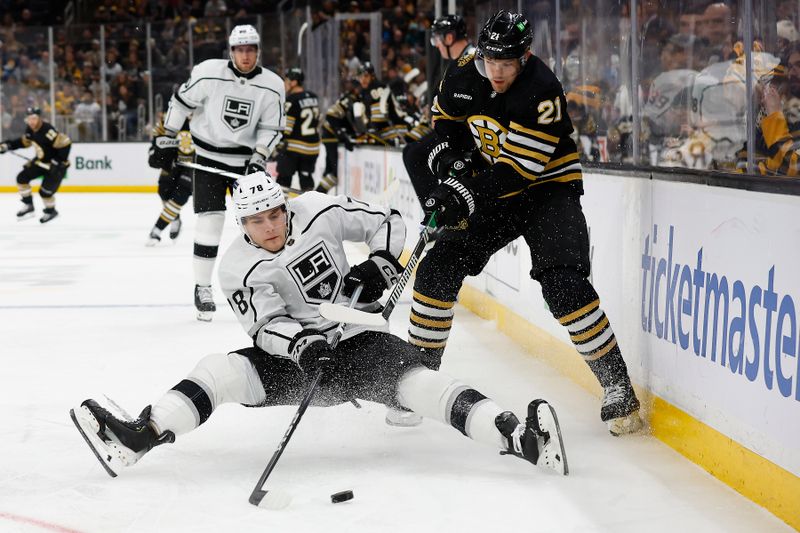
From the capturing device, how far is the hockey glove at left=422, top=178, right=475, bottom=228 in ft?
9.44

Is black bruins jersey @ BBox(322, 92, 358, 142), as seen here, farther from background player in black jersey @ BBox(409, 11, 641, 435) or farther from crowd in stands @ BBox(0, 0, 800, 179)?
background player in black jersey @ BBox(409, 11, 641, 435)

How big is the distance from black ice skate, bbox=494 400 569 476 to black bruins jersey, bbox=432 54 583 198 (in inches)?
26.6

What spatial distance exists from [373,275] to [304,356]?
277 mm

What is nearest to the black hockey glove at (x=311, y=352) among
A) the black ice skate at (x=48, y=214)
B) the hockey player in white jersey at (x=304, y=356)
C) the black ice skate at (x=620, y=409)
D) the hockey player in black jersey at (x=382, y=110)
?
the hockey player in white jersey at (x=304, y=356)

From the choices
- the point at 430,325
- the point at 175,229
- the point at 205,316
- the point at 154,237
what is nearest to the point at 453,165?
the point at 430,325

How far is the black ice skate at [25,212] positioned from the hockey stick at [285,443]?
8.08 meters

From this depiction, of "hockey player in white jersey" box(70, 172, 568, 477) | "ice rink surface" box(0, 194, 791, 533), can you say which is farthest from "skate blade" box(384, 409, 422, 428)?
"hockey player in white jersey" box(70, 172, 568, 477)

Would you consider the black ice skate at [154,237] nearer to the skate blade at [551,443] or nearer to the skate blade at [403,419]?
the skate blade at [403,419]

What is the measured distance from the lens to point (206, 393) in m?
2.58

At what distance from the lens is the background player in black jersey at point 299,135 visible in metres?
9.05

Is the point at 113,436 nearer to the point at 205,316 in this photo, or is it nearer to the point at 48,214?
the point at 205,316

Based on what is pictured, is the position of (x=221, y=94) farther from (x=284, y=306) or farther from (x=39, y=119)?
(x=39, y=119)

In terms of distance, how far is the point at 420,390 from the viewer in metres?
2.58

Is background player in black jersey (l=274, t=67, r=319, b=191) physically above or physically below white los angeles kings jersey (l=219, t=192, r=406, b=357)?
above
